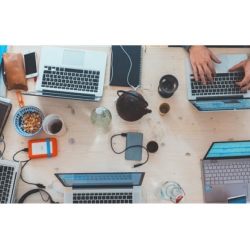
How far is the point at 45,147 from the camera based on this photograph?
117cm

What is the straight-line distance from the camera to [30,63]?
1.22m

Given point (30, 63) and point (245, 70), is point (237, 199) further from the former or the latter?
point (30, 63)

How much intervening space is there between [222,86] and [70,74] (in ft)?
2.24

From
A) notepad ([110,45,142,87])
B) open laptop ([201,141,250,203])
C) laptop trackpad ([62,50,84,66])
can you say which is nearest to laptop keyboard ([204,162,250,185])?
open laptop ([201,141,250,203])

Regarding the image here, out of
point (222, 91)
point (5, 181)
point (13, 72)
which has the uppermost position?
point (13, 72)

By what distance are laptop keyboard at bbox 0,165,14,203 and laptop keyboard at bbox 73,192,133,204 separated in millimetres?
281

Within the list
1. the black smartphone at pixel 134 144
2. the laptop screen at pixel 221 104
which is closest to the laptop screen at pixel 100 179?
the black smartphone at pixel 134 144

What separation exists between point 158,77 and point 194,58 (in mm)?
185

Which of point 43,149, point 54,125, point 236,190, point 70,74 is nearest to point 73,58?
point 70,74

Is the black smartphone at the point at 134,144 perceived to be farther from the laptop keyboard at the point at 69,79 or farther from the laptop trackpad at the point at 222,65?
the laptop trackpad at the point at 222,65

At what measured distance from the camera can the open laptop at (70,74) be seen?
45.6 inches

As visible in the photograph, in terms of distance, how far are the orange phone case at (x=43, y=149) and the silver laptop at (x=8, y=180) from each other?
0.26ft

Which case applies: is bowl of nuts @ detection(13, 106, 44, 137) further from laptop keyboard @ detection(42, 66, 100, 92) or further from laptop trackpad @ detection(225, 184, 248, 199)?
laptop trackpad @ detection(225, 184, 248, 199)
